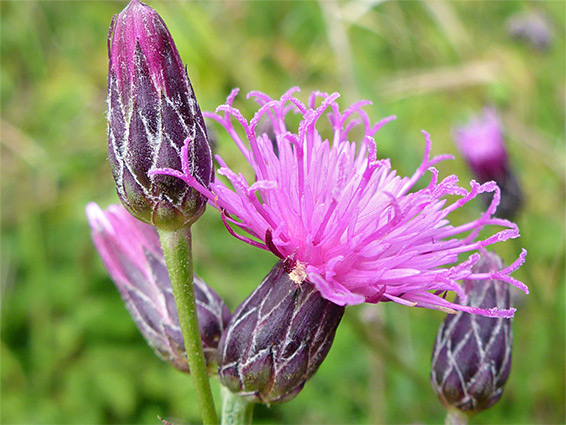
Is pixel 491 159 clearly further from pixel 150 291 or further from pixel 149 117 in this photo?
pixel 149 117

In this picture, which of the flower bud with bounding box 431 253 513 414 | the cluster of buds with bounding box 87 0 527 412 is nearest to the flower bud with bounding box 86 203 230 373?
the cluster of buds with bounding box 87 0 527 412

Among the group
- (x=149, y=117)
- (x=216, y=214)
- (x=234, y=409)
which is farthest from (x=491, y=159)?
(x=149, y=117)

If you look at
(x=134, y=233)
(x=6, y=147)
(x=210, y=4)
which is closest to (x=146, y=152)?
(x=134, y=233)

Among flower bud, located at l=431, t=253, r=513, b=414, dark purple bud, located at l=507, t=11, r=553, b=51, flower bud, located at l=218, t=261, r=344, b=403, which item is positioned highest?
dark purple bud, located at l=507, t=11, r=553, b=51

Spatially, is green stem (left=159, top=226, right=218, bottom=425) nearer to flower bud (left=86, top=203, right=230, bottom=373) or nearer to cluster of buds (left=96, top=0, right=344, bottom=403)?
cluster of buds (left=96, top=0, right=344, bottom=403)

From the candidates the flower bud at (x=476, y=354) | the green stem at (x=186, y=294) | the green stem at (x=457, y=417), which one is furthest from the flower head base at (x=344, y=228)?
the green stem at (x=457, y=417)
